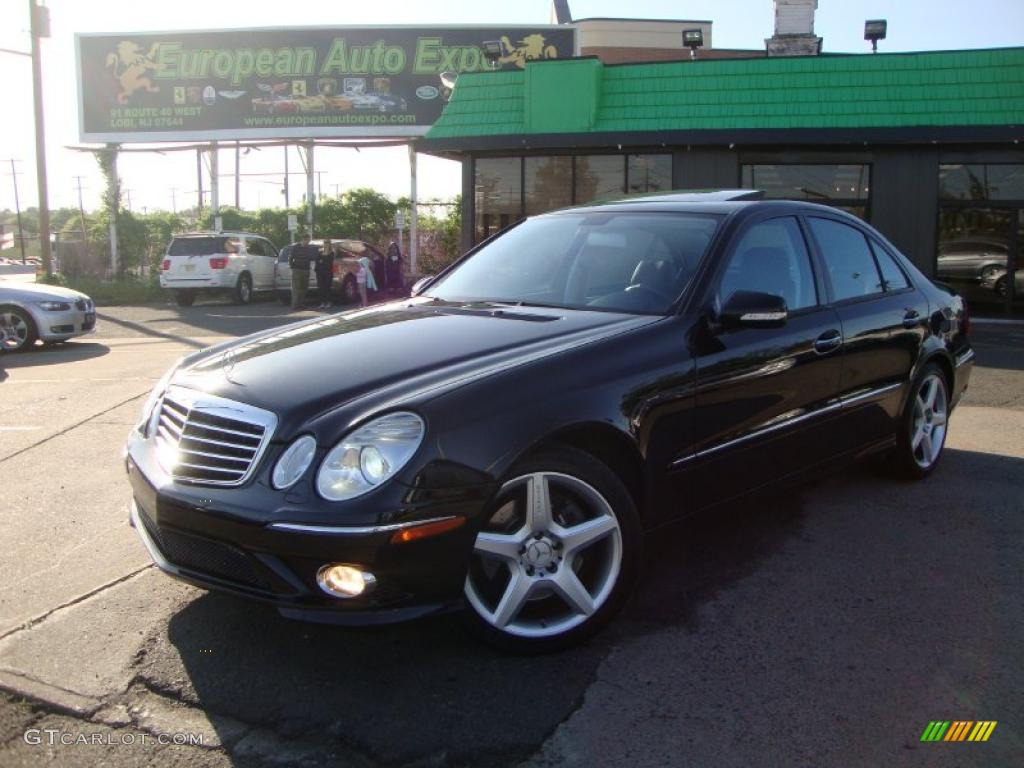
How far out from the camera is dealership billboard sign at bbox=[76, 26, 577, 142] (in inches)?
1070

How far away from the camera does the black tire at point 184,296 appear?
2217 cm

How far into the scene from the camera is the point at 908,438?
5.38 meters

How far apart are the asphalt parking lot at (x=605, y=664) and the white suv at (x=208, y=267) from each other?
17745mm

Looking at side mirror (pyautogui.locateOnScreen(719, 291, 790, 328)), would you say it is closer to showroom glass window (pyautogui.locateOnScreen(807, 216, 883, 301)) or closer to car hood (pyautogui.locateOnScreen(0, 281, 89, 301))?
showroom glass window (pyautogui.locateOnScreen(807, 216, 883, 301))

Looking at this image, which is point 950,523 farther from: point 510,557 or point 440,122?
point 440,122

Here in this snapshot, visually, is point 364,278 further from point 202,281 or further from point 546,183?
point 546,183

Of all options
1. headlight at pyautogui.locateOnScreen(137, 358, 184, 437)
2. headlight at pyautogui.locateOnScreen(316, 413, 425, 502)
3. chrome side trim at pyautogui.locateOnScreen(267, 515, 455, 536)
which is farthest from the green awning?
chrome side trim at pyautogui.locateOnScreen(267, 515, 455, 536)

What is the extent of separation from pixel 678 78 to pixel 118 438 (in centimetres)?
1297

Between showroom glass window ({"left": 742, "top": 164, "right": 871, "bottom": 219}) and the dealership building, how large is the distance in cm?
3

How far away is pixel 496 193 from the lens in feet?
60.8

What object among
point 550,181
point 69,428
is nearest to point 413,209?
point 550,181

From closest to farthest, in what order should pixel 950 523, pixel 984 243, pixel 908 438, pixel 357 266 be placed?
1. pixel 950 523
2. pixel 908 438
3. pixel 984 243
4. pixel 357 266

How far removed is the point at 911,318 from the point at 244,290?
1962 centimetres

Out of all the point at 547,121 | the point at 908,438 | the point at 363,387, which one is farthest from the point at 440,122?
the point at 363,387
